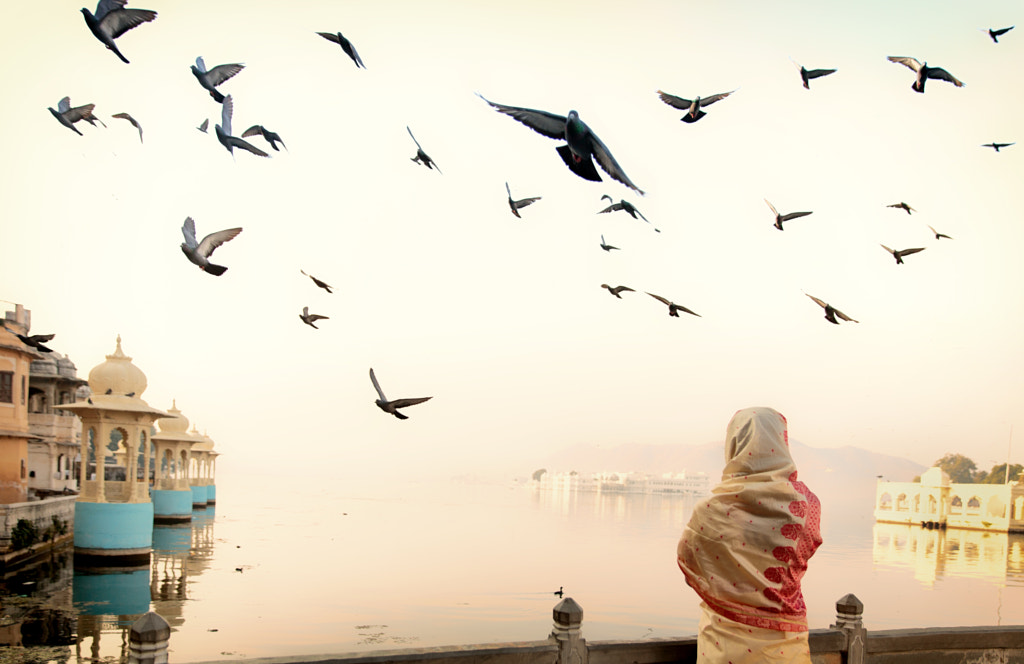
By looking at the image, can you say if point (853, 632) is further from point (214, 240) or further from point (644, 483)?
point (644, 483)

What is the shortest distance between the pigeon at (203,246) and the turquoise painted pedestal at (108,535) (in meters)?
17.0

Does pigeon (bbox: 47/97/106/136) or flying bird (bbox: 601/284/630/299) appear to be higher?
pigeon (bbox: 47/97/106/136)

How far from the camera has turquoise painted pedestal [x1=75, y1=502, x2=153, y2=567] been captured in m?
19.9

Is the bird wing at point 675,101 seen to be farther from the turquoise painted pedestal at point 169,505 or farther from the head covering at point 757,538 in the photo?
the turquoise painted pedestal at point 169,505

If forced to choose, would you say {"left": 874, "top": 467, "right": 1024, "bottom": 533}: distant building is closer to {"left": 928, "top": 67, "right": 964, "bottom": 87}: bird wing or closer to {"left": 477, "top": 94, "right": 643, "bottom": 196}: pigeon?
{"left": 928, "top": 67, "right": 964, "bottom": 87}: bird wing

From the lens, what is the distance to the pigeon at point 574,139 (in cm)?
382

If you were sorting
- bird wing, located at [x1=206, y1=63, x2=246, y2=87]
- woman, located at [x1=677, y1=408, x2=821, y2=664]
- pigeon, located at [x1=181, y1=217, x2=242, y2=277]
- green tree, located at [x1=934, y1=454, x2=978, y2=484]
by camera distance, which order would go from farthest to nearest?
green tree, located at [x1=934, y1=454, x2=978, y2=484], bird wing, located at [x1=206, y1=63, x2=246, y2=87], pigeon, located at [x1=181, y1=217, x2=242, y2=277], woman, located at [x1=677, y1=408, x2=821, y2=664]

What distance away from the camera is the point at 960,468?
334 feet

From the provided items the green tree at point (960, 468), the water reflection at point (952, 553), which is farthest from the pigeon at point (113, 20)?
the green tree at point (960, 468)

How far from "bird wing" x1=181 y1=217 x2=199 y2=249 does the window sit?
22048 mm

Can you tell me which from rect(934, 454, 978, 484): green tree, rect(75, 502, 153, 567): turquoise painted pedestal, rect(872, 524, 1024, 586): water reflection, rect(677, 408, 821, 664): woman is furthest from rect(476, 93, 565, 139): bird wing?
rect(934, 454, 978, 484): green tree

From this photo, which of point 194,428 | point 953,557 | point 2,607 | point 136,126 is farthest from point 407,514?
point 136,126

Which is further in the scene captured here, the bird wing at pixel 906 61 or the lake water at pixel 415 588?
the lake water at pixel 415 588

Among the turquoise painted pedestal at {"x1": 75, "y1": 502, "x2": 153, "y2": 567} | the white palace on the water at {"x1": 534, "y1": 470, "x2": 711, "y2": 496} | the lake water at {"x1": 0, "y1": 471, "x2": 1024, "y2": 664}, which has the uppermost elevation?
the turquoise painted pedestal at {"x1": 75, "y1": 502, "x2": 153, "y2": 567}
